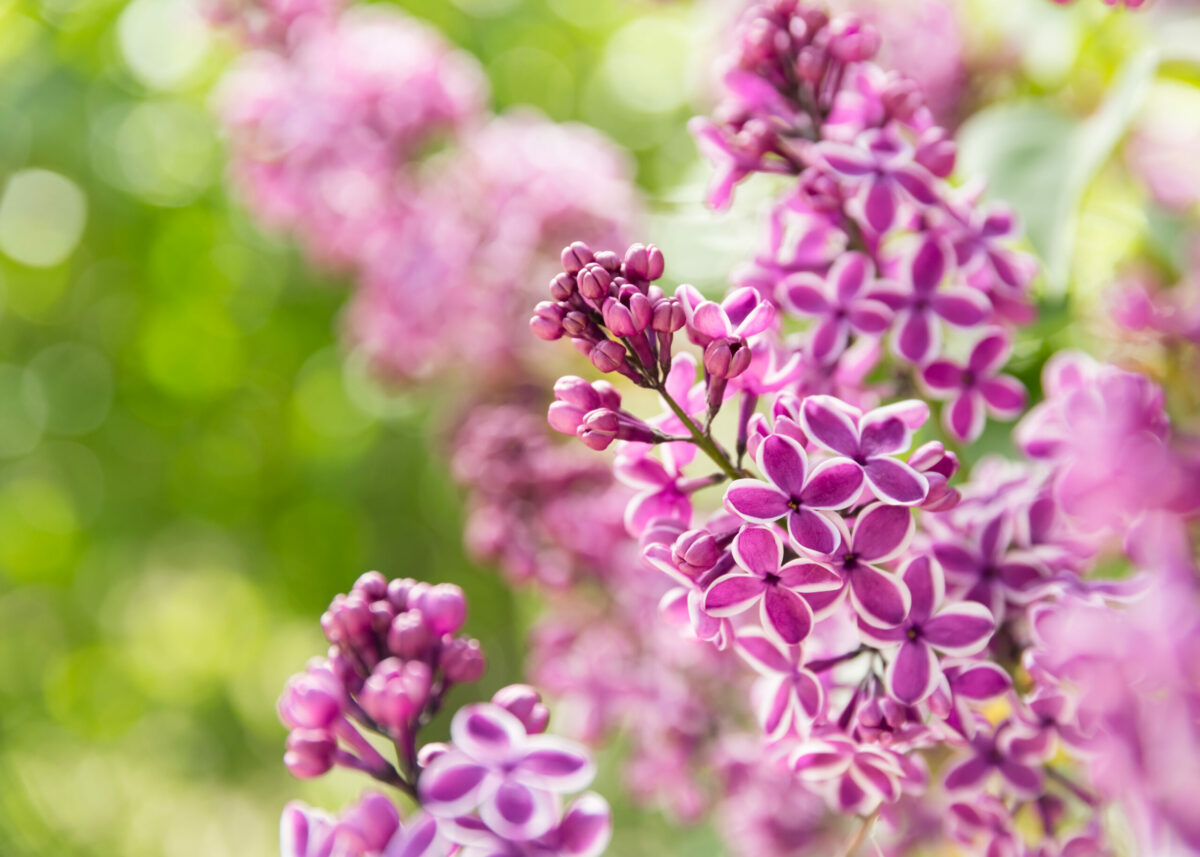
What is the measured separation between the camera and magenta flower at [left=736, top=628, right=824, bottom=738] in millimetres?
491

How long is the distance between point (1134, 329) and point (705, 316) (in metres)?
0.42

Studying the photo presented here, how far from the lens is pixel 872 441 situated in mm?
458

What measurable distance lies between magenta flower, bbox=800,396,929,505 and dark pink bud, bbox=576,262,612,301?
0.11 meters

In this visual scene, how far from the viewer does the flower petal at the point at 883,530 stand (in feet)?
1.45

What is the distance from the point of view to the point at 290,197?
128 cm

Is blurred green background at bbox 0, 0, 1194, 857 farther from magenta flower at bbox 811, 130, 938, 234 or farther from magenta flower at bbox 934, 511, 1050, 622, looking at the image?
magenta flower at bbox 934, 511, 1050, 622

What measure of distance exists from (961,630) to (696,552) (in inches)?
5.4

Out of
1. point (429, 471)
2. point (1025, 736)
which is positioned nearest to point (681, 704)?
point (1025, 736)

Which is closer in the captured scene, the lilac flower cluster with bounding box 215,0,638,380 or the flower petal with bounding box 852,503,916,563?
the flower petal with bounding box 852,503,916,563

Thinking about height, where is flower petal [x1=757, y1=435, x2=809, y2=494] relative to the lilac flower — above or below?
above

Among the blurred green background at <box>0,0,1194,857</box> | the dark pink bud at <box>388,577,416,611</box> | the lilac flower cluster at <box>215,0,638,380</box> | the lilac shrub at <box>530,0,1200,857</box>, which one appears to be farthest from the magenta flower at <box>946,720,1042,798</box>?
the blurred green background at <box>0,0,1194,857</box>

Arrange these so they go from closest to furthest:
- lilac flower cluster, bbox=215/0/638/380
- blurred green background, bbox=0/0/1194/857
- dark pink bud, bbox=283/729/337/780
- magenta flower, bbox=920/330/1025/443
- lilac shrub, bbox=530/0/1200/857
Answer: lilac shrub, bbox=530/0/1200/857
dark pink bud, bbox=283/729/337/780
magenta flower, bbox=920/330/1025/443
lilac flower cluster, bbox=215/0/638/380
blurred green background, bbox=0/0/1194/857

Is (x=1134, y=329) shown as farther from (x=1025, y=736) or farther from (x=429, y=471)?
(x=429, y=471)

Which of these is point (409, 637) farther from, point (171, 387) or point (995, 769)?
point (171, 387)
